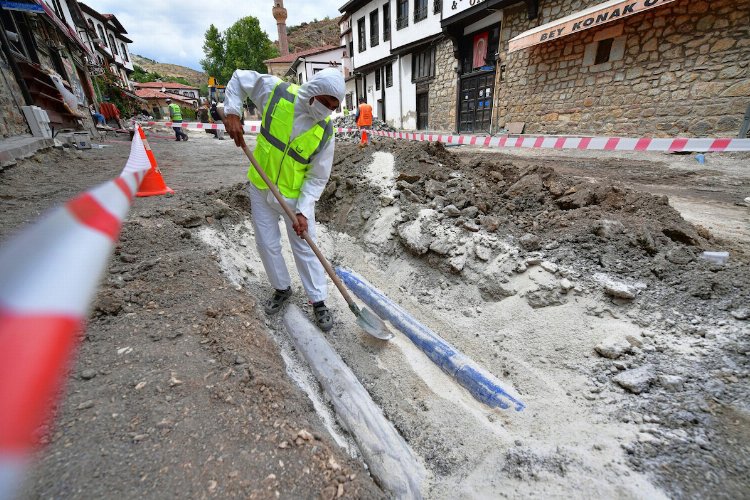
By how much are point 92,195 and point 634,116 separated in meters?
9.98

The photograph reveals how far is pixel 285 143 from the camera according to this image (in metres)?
2.36

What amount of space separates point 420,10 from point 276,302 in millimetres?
15352

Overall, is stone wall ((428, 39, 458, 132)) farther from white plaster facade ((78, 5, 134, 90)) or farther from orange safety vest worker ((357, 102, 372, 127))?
white plaster facade ((78, 5, 134, 90))

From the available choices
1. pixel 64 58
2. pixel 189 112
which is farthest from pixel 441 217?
pixel 189 112

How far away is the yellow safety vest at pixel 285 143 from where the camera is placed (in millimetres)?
2348

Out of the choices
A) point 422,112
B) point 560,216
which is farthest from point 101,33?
point 560,216

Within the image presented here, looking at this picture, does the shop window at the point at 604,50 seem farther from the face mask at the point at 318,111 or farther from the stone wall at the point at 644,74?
the face mask at the point at 318,111

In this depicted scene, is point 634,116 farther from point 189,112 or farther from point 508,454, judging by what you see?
point 189,112

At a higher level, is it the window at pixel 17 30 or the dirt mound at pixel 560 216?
the window at pixel 17 30

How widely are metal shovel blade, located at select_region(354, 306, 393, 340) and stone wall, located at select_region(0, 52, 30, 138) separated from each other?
821cm

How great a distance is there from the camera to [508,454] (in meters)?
1.69

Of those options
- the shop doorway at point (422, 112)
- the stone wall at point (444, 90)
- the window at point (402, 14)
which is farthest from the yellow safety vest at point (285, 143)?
the window at point (402, 14)

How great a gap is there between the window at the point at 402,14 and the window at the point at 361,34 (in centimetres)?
410

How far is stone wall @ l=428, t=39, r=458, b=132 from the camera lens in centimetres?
1255
